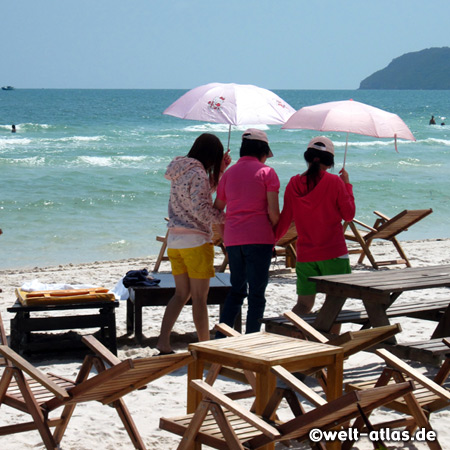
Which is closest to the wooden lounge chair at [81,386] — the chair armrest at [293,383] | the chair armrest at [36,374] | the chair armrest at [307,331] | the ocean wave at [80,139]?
the chair armrest at [36,374]

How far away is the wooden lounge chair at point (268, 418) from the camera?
2725 mm

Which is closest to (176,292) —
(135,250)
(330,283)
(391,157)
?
(330,283)

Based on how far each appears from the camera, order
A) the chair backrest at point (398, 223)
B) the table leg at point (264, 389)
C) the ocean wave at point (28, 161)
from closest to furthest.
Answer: the table leg at point (264, 389) < the chair backrest at point (398, 223) < the ocean wave at point (28, 161)

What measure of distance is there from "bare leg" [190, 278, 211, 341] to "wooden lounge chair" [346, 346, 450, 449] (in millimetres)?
1688

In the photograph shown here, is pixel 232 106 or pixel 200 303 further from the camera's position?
pixel 232 106

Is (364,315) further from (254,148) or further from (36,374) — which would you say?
(36,374)

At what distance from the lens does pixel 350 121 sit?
624 centimetres

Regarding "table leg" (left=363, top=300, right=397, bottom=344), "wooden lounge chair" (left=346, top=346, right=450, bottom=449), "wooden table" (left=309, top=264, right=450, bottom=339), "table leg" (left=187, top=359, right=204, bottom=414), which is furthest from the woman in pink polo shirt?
"table leg" (left=187, top=359, right=204, bottom=414)

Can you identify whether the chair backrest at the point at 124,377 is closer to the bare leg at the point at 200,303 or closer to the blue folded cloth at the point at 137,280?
the bare leg at the point at 200,303

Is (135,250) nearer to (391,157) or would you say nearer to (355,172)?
(355,172)

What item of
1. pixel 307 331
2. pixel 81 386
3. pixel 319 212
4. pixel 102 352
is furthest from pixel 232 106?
pixel 81 386

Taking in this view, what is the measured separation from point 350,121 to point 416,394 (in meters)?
3.05

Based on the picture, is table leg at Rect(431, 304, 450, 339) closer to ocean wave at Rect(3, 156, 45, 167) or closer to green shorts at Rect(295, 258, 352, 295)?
green shorts at Rect(295, 258, 352, 295)

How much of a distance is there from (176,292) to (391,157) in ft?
81.6
